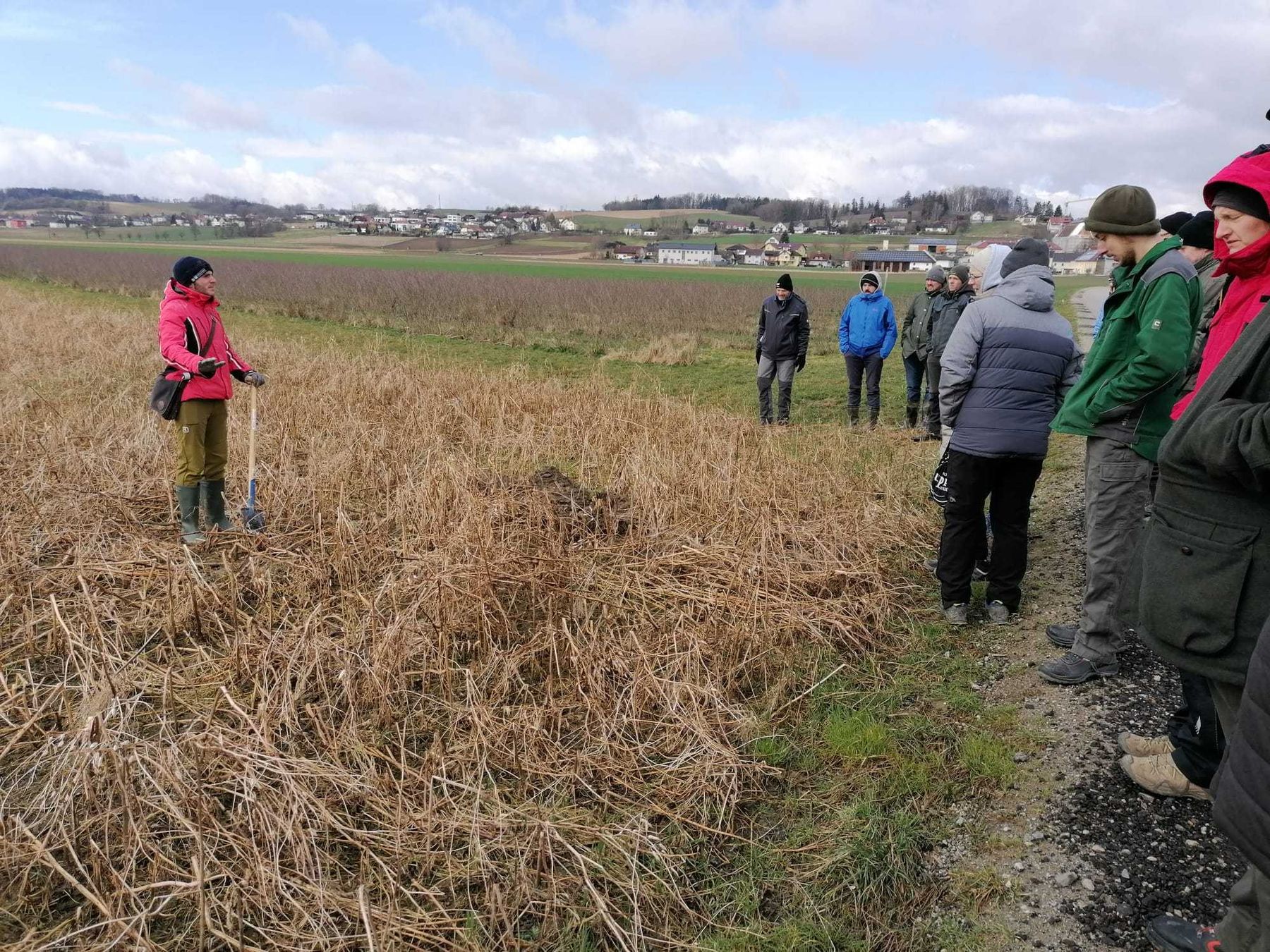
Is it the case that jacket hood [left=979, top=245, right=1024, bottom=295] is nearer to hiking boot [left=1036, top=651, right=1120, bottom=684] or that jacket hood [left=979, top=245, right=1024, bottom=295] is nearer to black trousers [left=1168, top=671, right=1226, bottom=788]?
hiking boot [left=1036, top=651, right=1120, bottom=684]

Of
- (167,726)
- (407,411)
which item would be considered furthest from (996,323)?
(407,411)

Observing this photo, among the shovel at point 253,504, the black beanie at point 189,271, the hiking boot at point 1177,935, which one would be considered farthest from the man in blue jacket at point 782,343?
the hiking boot at point 1177,935

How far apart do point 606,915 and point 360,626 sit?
1.98 metres

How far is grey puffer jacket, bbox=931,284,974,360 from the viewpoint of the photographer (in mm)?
7438

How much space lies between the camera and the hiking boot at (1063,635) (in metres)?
3.80

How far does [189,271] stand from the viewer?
4777 millimetres

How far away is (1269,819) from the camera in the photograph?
1.40 metres

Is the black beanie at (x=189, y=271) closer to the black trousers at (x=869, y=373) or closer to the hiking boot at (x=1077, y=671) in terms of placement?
the hiking boot at (x=1077, y=671)

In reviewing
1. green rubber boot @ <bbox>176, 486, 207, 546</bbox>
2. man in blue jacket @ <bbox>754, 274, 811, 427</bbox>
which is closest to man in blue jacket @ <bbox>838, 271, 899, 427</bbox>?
man in blue jacket @ <bbox>754, 274, 811, 427</bbox>

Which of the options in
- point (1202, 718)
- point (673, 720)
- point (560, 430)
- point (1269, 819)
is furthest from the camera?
point (560, 430)

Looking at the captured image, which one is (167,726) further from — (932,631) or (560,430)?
(560,430)

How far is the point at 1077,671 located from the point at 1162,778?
794 mm

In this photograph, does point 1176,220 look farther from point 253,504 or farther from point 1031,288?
point 253,504

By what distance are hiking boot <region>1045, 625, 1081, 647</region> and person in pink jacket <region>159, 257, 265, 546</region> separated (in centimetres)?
497
